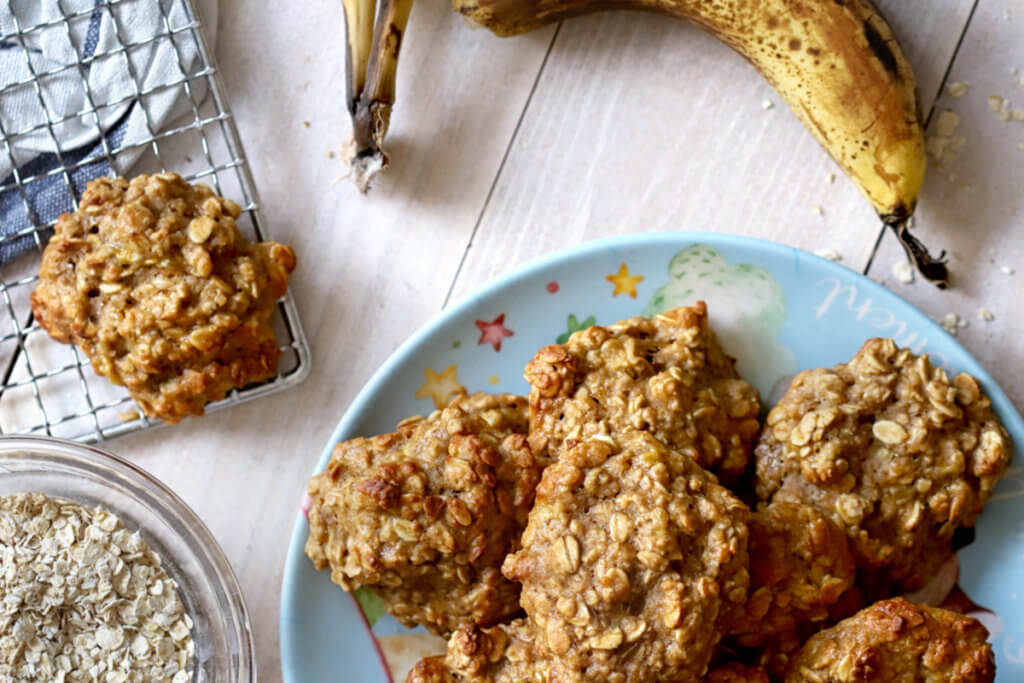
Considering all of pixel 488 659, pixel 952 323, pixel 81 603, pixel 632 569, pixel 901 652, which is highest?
pixel 952 323

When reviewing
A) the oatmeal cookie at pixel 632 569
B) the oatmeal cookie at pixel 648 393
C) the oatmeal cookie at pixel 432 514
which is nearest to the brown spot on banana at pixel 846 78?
the oatmeal cookie at pixel 648 393

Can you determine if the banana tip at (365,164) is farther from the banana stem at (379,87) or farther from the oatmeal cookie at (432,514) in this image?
the oatmeal cookie at (432,514)

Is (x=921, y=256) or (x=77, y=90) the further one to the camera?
(x=77, y=90)

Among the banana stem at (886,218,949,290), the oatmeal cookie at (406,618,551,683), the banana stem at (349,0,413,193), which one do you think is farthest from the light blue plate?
the banana stem at (349,0,413,193)

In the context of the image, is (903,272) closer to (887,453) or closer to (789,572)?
(887,453)

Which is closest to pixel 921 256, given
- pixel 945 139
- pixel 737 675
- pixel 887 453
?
pixel 945 139

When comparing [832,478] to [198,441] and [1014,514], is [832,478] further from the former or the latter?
[198,441]

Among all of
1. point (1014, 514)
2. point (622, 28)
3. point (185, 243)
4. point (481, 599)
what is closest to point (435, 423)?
point (481, 599)
